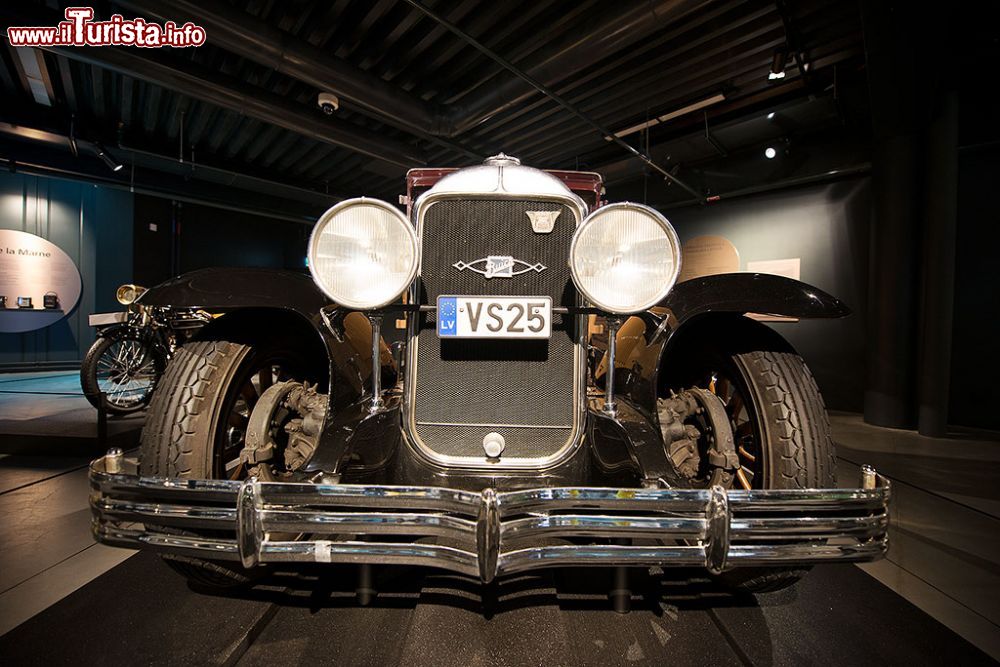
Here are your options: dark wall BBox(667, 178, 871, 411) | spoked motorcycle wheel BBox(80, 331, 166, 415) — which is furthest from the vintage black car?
dark wall BBox(667, 178, 871, 411)

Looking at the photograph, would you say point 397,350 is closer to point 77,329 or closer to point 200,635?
point 200,635

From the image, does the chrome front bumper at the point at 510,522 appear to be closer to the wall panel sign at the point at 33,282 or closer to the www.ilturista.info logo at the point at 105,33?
the www.ilturista.info logo at the point at 105,33

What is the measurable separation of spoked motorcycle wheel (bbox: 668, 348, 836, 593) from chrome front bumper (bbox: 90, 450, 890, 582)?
29 centimetres

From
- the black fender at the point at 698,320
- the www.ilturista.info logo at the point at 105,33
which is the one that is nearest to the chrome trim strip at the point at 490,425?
the black fender at the point at 698,320

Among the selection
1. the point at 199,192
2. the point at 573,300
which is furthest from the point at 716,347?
the point at 199,192

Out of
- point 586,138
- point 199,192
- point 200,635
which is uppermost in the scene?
point 586,138

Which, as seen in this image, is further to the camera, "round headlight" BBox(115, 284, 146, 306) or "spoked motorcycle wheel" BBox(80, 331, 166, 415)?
"round headlight" BBox(115, 284, 146, 306)

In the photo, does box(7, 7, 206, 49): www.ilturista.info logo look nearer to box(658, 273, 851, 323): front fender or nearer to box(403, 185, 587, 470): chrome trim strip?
box(403, 185, 587, 470): chrome trim strip

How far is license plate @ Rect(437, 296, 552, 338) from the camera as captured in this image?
1270mm

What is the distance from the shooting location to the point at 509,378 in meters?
1.41

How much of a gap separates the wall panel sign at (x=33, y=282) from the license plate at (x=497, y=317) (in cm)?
844

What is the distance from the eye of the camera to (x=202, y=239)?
25.3 feet

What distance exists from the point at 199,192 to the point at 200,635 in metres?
7.15

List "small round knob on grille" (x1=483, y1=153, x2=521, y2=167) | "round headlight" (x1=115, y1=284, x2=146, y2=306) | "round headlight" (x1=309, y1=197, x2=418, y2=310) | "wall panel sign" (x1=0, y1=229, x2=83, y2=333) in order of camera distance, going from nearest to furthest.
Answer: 1. "round headlight" (x1=309, y1=197, x2=418, y2=310)
2. "small round knob on grille" (x1=483, y1=153, x2=521, y2=167)
3. "round headlight" (x1=115, y1=284, x2=146, y2=306)
4. "wall panel sign" (x1=0, y1=229, x2=83, y2=333)
